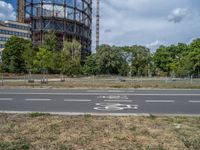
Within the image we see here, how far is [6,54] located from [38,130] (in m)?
64.9

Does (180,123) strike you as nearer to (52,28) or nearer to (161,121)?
(161,121)

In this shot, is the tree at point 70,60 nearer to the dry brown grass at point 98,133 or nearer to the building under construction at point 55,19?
the building under construction at point 55,19

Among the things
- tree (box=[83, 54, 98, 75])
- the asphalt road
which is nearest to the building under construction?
tree (box=[83, 54, 98, 75])

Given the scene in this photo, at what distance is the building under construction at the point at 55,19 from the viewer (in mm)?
95688

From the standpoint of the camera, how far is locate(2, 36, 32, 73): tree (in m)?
65.4

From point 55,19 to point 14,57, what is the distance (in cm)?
3344

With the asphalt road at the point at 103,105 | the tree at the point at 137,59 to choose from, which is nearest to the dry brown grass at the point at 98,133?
the asphalt road at the point at 103,105

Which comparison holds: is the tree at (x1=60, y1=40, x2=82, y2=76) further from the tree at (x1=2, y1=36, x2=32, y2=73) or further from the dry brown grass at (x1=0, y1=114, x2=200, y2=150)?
the dry brown grass at (x1=0, y1=114, x2=200, y2=150)

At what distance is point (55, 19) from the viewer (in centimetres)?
9638

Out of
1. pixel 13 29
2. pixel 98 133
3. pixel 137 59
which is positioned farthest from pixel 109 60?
pixel 98 133

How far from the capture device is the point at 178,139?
20.2 feet

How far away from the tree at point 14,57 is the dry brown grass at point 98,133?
5873cm

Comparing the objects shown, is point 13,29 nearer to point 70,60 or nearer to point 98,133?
point 70,60

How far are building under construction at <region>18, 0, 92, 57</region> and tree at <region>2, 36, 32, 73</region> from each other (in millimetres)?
25191
